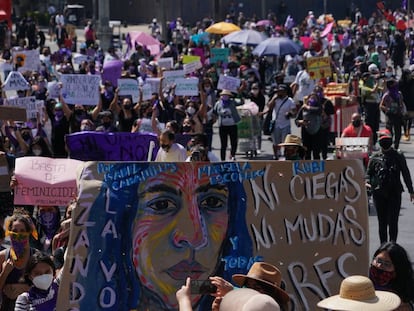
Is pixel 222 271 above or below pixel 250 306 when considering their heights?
below

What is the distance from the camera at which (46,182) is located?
12.0 metres

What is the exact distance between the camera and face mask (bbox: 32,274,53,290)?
8.27 metres

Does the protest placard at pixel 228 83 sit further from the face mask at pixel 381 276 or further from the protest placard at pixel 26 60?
the face mask at pixel 381 276

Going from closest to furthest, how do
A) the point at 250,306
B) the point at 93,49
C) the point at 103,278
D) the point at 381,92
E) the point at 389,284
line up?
the point at 250,306, the point at 389,284, the point at 103,278, the point at 381,92, the point at 93,49

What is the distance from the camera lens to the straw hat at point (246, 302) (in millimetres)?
5047

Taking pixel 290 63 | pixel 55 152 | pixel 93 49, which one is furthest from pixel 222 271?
pixel 93 49

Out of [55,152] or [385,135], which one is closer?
[385,135]

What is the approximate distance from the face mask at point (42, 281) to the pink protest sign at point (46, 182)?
3477mm

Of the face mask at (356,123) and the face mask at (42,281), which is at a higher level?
the face mask at (42,281)

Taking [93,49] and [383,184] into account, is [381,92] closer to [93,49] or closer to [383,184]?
[383,184]

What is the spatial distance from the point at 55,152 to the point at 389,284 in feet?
38.0

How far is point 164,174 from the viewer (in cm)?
857

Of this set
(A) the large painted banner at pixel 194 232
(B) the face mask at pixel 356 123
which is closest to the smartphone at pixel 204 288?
(A) the large painted banner at pixel 194 232

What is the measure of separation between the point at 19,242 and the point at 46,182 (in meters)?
3.07
